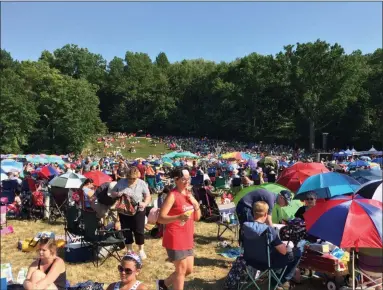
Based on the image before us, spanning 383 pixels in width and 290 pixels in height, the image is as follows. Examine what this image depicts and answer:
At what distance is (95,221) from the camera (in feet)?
18.4

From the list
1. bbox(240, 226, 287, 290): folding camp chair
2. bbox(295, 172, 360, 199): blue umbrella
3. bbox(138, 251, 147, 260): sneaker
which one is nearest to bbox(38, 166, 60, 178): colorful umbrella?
bbox(138, 251, 147, 260): sneaker

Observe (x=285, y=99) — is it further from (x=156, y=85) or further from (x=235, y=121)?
(x=156, y=85)

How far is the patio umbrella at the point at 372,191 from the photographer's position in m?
4.32

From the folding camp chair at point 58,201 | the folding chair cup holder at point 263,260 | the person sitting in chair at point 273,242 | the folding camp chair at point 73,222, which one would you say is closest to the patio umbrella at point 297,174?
the person sitting in chair at point 273,242

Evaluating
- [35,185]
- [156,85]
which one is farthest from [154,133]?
[35,185]

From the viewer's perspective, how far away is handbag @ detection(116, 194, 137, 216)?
5195 mm

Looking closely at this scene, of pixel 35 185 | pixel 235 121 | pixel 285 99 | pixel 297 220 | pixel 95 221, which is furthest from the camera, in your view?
pixel 235 121

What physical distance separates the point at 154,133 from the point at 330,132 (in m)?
27.1

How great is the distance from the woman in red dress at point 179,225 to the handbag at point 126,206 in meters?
1.62

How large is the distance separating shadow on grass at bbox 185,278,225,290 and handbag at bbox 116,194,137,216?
4.00 ft

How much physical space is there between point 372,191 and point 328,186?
2.08 meters

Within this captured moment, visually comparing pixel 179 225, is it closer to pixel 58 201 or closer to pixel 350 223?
pixel 350 223

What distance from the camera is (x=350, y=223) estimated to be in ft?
12.5

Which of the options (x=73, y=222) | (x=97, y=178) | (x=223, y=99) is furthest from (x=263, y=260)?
(x=223, y=99)
